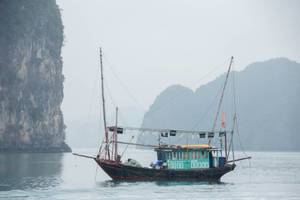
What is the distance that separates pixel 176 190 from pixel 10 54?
104 m

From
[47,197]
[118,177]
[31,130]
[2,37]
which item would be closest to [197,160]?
[118,177]

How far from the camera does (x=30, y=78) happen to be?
14462 centimetres

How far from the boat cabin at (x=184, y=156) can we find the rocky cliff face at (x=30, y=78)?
274 ft

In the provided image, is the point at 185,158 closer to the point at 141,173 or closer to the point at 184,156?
the point at 184,156

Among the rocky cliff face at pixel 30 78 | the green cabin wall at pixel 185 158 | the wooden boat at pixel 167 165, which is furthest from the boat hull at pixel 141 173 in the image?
the rocky cliff face at pixel 30 78

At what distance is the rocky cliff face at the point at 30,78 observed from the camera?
136 metres

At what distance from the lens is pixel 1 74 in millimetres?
136250

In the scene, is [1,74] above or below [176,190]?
above

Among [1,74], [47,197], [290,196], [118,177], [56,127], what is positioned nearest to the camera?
[47,197]

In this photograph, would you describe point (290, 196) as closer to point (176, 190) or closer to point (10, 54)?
point (176, 190)

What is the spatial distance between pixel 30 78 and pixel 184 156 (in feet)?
320

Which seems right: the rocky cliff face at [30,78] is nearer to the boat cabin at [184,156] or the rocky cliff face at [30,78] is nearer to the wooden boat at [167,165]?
the wooden boat at [167,165]

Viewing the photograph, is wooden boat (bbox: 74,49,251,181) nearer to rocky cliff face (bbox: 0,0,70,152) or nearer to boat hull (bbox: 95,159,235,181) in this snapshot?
boat hull (bbox: 95,159,235,181)

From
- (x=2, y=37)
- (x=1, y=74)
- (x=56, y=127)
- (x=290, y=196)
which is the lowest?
(x=290, y=196)
